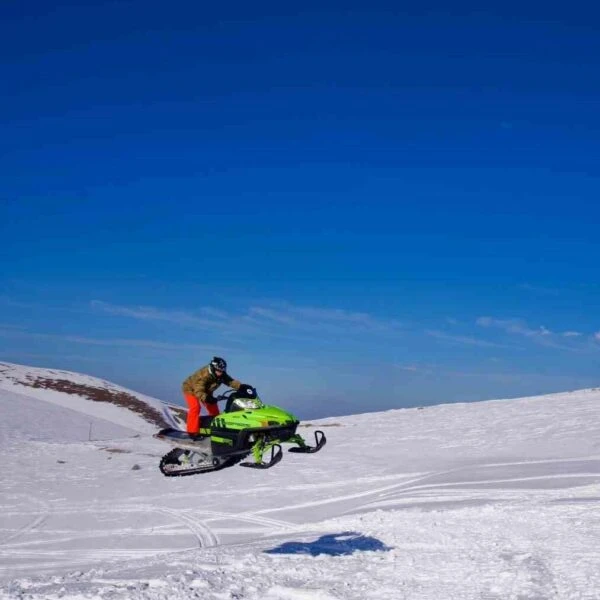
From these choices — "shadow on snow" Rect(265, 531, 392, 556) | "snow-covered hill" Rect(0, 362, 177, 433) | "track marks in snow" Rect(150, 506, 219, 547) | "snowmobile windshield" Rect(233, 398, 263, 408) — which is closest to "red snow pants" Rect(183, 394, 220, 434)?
"snowmobile windshield" Rect(233, 398, 263, 408)

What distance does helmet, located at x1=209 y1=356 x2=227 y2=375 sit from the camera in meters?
8.07

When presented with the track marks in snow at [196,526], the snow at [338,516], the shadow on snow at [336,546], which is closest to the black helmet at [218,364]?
the snow at [338,516]

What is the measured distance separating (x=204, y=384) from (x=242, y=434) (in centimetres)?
80

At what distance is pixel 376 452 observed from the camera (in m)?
26.6

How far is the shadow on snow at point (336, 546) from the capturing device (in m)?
12.6

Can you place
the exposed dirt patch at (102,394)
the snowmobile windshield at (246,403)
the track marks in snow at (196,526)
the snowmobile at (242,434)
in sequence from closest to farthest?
1. the snowmobile at (242,434)
2. the snowmobile windshield at (246,403)
3. the track marks in snow at (196,526)
4. the exposed dirt patch at (102,394)

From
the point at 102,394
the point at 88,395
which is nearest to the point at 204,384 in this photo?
the point at 88,395

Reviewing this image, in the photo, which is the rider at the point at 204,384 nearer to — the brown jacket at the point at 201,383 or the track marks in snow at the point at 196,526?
the brown jacket at the point at 201,383

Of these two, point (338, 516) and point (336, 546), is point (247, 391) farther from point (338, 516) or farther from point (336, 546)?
point (338, 516)

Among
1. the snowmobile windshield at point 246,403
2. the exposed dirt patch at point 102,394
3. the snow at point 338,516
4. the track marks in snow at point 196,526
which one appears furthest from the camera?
the exposed dirt patch at point 102,394

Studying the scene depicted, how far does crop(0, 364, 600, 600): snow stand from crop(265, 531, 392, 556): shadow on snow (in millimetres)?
90

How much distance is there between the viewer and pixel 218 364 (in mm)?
8094

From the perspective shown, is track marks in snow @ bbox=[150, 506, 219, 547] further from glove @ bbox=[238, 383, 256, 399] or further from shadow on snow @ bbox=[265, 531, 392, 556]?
glove @ bbox=[238, 383, 256, 399]

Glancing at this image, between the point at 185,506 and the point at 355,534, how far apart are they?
22.7ft
